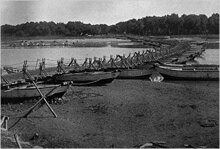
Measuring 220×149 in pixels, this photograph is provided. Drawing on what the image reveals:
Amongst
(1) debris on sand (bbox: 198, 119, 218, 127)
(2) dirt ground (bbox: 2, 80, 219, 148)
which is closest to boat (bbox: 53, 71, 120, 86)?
(2) dirt ground (bbox: 2, 80, 219, 148)

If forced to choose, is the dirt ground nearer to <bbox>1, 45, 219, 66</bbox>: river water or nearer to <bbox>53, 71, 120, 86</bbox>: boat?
<bbox>53, 71, 120, 86</bbox>: boat

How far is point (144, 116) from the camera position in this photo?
17.1 meters

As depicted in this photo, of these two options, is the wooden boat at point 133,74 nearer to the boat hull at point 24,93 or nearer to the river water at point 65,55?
the boat hull at point 24,93

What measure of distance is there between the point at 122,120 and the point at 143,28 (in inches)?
5736

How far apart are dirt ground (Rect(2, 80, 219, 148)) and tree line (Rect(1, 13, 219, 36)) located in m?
122

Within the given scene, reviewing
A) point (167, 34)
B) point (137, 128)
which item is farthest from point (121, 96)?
point (167, 34)

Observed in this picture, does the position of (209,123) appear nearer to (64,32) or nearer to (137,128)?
(137,128)

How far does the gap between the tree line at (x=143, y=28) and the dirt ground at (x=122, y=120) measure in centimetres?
12230

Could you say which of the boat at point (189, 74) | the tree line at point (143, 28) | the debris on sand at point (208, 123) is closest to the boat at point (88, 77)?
the boat at point (189, 74)

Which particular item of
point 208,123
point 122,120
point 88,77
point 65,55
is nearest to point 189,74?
point 88,77

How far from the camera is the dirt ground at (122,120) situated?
545 inches

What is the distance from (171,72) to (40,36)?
140 metres

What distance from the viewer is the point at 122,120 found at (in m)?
16.6

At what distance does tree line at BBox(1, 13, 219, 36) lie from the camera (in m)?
140
